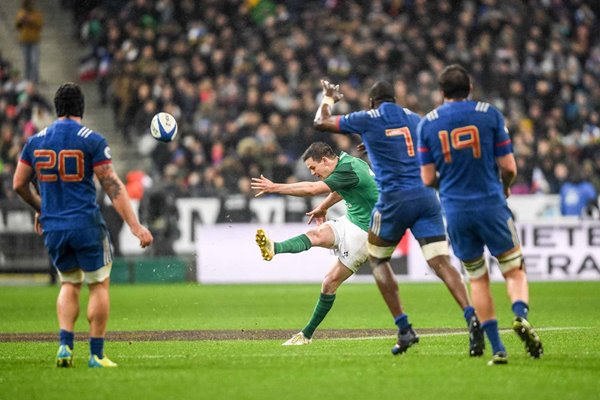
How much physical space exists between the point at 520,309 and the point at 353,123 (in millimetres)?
2381

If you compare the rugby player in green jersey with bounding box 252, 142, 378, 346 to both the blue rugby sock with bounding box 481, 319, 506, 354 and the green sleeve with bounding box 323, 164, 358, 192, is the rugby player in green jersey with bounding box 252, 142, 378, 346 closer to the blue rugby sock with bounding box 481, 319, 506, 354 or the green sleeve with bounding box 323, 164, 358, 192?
the green sleeve with bounding box 323, 164, 358, 192

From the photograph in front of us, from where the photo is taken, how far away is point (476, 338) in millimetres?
10711

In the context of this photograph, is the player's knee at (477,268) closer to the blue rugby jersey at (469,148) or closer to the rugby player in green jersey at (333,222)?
the blue rugby jersey at (469,148)

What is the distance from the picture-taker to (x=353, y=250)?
13.5 metres

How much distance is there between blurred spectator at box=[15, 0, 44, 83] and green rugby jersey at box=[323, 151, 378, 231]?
19448 millimetres

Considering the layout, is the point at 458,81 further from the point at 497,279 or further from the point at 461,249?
the point at 497,279

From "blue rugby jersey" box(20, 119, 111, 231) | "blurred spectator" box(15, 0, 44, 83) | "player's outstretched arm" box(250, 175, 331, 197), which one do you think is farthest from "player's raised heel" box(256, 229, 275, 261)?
"blurred spectator" box(15, 0, 44, 83)

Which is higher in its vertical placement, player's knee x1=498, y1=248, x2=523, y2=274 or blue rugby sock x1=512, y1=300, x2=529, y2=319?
player's knee x1=498, y1=248, x2=523, y2=274

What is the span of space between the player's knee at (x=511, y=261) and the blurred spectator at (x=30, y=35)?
23023 mm

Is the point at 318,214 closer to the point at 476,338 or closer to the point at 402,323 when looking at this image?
the point at 402,323

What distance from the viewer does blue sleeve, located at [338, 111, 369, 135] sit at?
37.1ft

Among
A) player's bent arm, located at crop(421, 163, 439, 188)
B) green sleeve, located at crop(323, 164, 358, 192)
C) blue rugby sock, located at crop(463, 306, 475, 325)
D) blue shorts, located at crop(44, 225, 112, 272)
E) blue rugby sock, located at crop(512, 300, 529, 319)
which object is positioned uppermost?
player's bent arm, located at crop(421, 163, 439, 188)

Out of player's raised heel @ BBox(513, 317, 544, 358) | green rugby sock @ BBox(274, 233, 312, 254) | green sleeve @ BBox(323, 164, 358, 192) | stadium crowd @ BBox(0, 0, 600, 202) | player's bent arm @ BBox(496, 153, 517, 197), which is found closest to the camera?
player's raised heel @ BBox(513, 317, 544, 358)

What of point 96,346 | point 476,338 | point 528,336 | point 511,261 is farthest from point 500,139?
point 96,346
